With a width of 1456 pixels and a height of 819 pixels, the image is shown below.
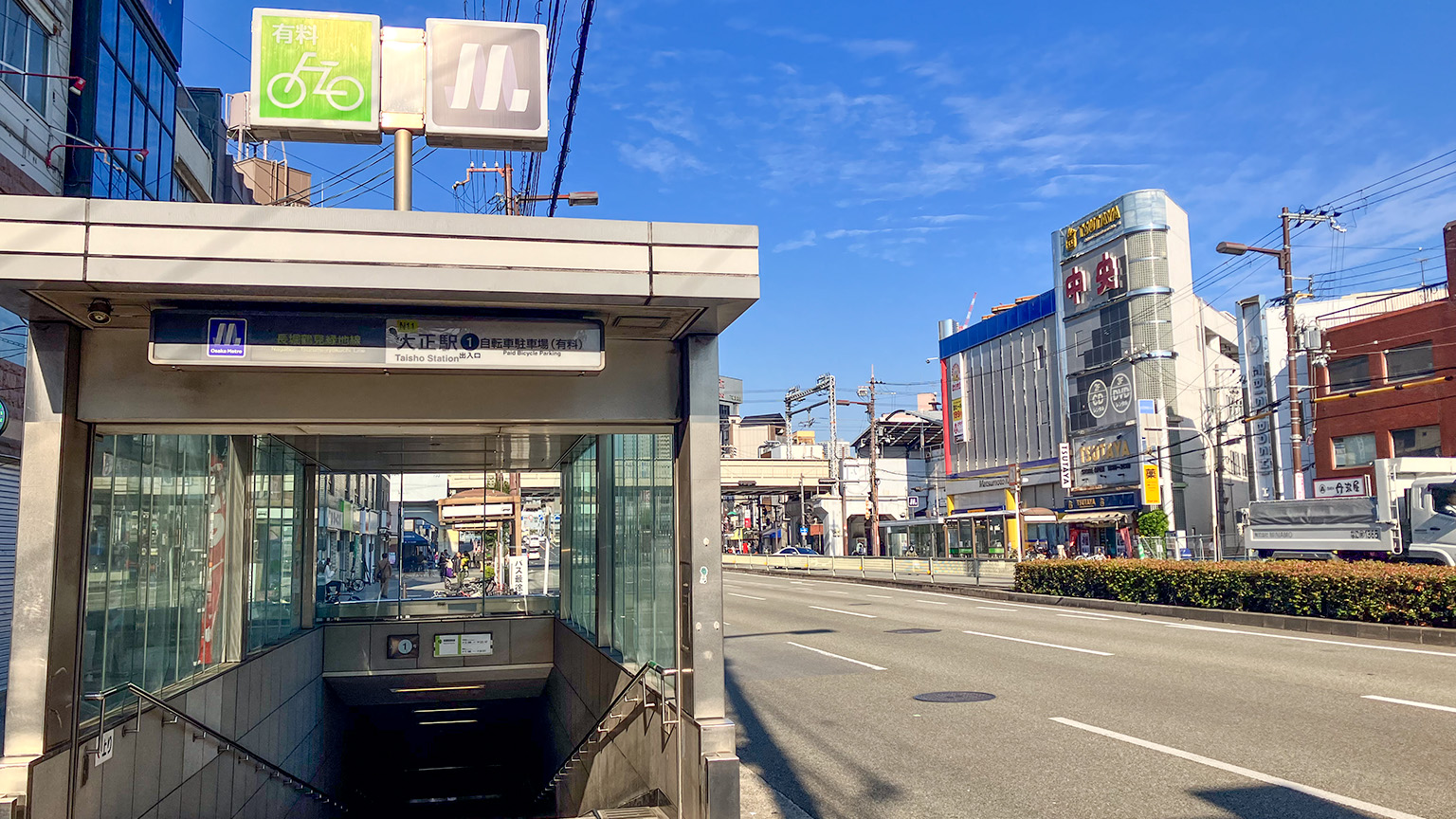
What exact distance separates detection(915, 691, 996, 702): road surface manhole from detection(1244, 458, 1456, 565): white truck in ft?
57.6

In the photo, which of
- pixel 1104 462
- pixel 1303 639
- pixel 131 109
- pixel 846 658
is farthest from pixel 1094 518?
pixel 131 109

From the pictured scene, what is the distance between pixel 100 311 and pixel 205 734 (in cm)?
594

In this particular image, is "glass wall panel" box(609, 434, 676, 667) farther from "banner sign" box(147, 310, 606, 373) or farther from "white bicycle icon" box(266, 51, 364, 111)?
"white bicycle icon" box(266, 51, 364, 111)

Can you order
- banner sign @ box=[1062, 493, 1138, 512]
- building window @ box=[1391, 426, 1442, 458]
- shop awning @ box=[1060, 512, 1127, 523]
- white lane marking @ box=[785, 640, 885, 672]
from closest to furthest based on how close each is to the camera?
white lane marking @ box=[785, 640, 885, 672]
building window @ box=[1391, 426, 1442, 458]
shop awning @ box=[1060, 512, 1127, 523]
banner sign @ box=[1062, 493, 1138, 512]

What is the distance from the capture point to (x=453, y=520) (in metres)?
26.2

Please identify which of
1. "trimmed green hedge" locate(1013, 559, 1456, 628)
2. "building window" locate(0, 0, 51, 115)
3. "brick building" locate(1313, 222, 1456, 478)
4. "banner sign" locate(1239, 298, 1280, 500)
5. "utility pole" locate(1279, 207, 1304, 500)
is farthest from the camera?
"banner sign" locate(1239, 298, 1280, 500)

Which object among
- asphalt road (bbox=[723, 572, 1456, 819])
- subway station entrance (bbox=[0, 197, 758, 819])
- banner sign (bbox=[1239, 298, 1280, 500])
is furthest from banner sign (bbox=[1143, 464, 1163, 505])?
subway station entrance (bbox=[0, 197, 758, 819])

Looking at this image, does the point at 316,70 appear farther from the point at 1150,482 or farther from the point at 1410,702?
the point at 1150,482

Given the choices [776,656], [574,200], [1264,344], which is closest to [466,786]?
[776,656]

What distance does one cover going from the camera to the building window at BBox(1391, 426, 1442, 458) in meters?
37.3

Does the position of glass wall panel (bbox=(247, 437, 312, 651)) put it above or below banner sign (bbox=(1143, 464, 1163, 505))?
below

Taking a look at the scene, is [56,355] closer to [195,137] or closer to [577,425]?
[577,425]

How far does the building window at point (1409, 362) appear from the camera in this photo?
1464 inches

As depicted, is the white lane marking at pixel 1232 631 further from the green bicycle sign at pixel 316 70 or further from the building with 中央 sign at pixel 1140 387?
the building with 中央 sign at pixel 1140 387
